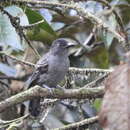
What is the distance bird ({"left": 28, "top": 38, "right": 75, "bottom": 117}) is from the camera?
3.09 meters

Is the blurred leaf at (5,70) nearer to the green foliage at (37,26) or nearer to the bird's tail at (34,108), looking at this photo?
the green foliage at (37,26)

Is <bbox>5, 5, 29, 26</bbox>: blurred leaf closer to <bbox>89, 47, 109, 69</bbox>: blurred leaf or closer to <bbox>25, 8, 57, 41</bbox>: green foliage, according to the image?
<bbox>25, 8, 57, 41</bbox>: green foliage

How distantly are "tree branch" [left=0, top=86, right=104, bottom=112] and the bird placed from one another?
39.1 inches

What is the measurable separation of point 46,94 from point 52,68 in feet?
4.36

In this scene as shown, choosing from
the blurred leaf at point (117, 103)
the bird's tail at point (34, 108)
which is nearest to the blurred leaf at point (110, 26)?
the bird's tail at point (34, 108)

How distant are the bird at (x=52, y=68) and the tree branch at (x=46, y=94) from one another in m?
0.99

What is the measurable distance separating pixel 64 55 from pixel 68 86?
0.43m

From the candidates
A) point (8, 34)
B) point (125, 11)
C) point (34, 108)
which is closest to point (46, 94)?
point (8, 34)

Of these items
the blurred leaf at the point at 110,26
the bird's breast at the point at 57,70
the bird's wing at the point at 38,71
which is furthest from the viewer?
the blurred leaf at the point at 110,26

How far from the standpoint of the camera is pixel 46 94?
1943 millimetres

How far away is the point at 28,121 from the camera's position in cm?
281

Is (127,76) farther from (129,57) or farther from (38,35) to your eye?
(38,35)

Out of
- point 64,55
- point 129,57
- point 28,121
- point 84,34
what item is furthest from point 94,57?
point 129,57

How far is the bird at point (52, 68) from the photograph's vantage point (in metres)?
3.09
